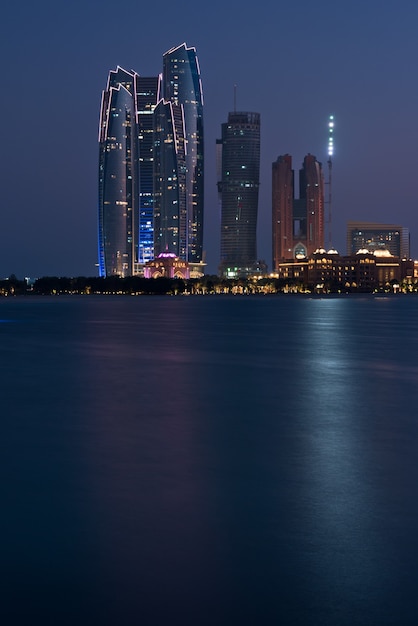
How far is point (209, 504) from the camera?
10445 millimetres

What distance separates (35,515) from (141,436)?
5.98 metres

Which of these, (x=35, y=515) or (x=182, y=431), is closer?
(x=35, y=515)

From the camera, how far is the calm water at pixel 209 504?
23.7ft

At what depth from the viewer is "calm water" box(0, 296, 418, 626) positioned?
285 inches

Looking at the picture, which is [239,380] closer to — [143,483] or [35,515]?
[143,483]

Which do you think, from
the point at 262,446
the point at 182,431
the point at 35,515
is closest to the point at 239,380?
the point at 182,431

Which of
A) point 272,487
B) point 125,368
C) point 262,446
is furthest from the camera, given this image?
point 125,368

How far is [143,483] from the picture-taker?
38.4 ft

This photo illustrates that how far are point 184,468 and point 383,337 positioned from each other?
128 ft

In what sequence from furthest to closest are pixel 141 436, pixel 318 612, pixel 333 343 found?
pixel 333 343 < pixel 141 436 < pixel 318 612

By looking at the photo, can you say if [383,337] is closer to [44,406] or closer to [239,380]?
[239,380]

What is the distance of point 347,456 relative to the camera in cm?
1377

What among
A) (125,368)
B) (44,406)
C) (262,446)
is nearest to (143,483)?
(262,446)

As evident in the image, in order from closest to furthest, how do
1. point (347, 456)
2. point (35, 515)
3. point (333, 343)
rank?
point (35, 515) → point (347, 456) → point (333, 343)
